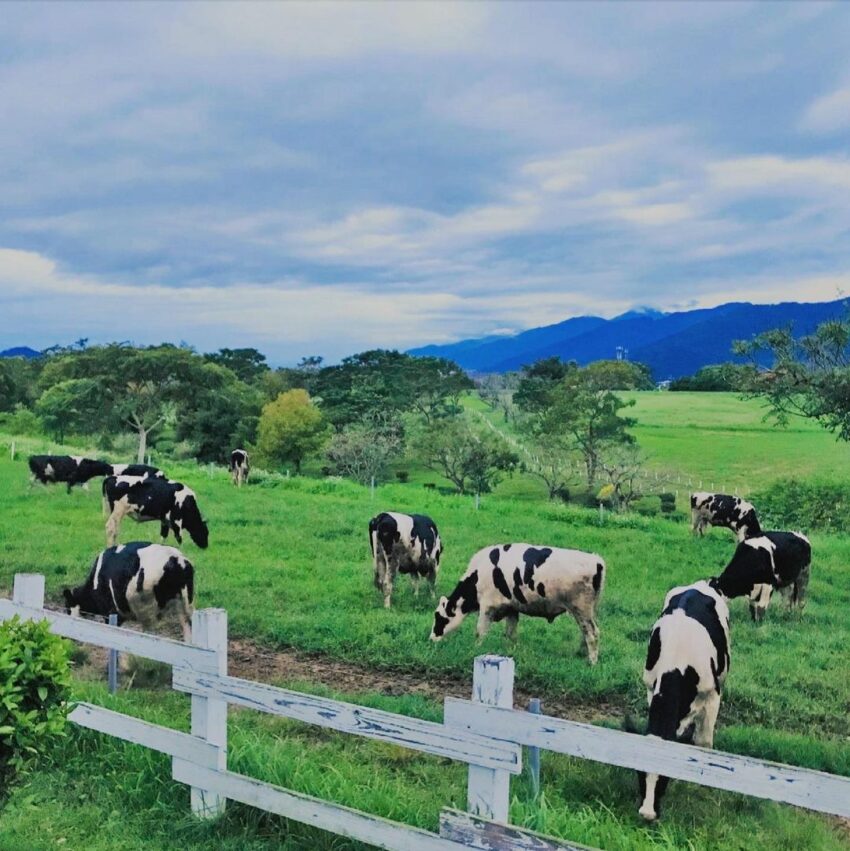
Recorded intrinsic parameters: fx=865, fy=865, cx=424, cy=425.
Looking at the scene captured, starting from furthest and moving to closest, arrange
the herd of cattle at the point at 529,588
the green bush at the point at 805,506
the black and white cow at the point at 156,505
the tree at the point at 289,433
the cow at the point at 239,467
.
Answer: the tree at the point at 289,433 → the green bush at the point at 805,506 → the cow at the point at 239,467 → the black and white cow at the point at 156,505 → the herd of cattle at the point at 529,588

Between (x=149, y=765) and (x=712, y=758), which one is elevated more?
(x=712, y=758)

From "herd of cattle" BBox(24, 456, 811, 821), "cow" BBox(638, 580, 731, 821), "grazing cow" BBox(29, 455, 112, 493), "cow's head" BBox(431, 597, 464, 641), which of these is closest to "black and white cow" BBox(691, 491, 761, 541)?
"herd of cattle" BBox(24, 456, 811, 821)

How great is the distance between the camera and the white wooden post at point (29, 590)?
615 cm

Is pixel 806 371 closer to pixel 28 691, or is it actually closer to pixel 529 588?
pixel 529 588

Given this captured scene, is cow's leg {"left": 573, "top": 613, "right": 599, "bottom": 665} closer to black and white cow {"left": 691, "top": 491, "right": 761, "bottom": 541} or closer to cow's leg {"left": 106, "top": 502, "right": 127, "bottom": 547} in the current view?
cow's leg {"left": 106, "top": 502, "right": 127, "bottom": 547}

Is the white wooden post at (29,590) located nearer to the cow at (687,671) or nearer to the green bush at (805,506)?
the cow at (687,671)

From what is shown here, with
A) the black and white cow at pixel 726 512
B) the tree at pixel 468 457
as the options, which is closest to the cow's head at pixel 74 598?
the black and white cow at pixel 726 512

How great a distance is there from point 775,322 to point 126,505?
46.2 feet

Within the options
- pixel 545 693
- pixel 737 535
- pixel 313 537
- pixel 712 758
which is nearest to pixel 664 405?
pixel 737 535

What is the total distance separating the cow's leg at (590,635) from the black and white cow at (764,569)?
2.81 meters

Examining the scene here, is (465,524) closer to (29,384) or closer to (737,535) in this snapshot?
(737,535)

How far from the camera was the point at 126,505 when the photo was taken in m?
16.2

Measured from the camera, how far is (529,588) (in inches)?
404

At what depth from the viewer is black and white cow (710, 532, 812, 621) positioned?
489 inches
